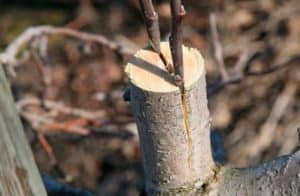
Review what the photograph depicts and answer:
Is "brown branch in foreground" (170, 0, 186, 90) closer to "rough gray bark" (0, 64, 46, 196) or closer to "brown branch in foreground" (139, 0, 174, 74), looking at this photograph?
"brown branch in foreground" (139, 0, 174, 74)

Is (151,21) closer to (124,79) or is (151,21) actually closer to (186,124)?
(186,124)

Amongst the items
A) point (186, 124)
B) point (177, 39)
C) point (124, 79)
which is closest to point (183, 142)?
point (186, 124)

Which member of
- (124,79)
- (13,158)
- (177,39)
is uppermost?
(177,39)

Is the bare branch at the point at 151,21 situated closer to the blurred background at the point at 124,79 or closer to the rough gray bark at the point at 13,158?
the rough gray bark at the point at 13,158

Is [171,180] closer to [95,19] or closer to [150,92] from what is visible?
[150,92]

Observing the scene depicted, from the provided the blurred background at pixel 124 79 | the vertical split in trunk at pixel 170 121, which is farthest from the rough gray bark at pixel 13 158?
the blurred background at pixel 124 79

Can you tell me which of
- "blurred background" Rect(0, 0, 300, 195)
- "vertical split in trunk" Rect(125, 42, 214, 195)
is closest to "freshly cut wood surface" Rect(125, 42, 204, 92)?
"vertical split in trunk" Rect(125, 42, 214, 195)

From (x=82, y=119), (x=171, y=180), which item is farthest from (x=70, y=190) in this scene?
(x=82, y=119)

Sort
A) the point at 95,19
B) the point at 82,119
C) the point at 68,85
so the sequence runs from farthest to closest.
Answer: the point at 95,19 < the point at 68,85 < the point at 82,119
